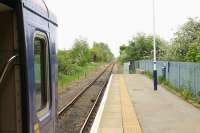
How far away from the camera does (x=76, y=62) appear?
7288cm

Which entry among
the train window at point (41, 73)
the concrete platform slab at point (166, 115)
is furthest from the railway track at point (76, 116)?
the train window at point (41, 73)

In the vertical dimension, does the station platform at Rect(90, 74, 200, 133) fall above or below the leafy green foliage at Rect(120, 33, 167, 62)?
below

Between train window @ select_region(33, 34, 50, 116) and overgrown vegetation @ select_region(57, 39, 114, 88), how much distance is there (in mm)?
26137

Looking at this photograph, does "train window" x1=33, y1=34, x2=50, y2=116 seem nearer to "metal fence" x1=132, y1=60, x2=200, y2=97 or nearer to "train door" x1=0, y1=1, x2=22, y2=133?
"train door" x1=0, y1=1, x2=22, y2=133

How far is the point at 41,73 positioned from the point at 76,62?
6728 cm

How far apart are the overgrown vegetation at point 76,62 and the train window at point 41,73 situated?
26.1m

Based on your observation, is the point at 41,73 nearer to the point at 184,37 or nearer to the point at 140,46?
the point at 184,37

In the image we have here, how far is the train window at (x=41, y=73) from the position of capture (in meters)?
5.30

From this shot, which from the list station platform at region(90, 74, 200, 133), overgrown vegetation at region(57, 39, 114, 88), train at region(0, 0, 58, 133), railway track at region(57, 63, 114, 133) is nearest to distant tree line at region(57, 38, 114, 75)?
overgrown vegetation at region(57, 39, 114, 88)

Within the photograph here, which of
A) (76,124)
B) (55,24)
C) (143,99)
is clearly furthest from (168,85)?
(55,24)

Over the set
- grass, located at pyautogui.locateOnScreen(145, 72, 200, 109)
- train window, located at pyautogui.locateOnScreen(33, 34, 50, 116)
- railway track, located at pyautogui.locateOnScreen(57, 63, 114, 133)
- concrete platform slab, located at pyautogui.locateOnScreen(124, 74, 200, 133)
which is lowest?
railway track, located at pyautogui.locateOnScreen(57, 63, 114, 133)

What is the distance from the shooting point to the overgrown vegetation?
141 feet

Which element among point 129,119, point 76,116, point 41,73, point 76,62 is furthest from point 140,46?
point 41,73

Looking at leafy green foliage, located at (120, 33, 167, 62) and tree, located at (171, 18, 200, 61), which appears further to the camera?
leafy green foliage, located at (120, 33, 167, 62)
